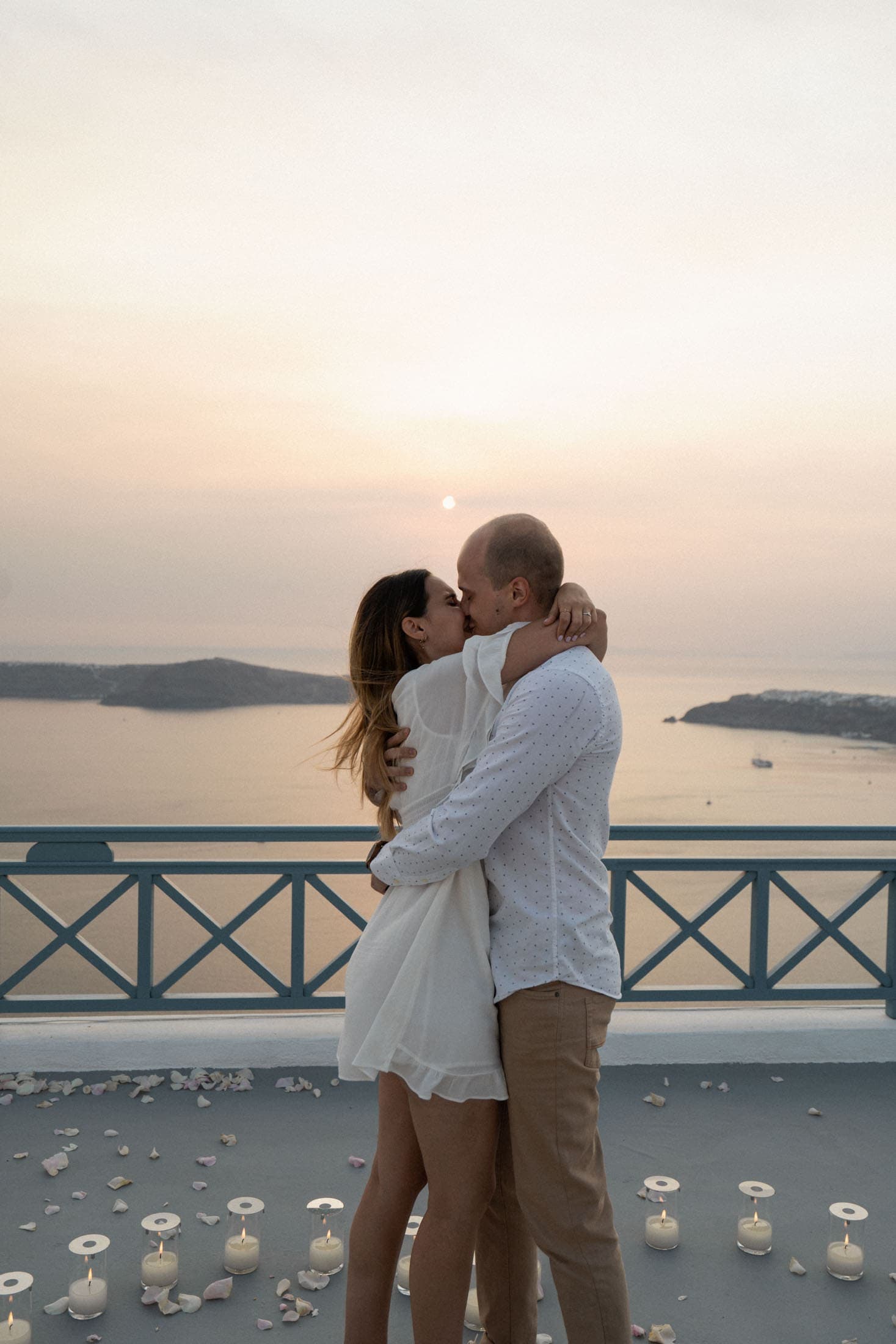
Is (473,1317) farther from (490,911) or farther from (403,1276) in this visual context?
(490,911)

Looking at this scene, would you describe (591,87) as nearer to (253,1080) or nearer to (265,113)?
(265,113)

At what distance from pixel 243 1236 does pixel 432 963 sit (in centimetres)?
132

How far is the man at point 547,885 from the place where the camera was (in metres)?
1.62

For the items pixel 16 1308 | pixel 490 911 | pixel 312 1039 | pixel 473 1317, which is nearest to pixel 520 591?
pixel 490 911

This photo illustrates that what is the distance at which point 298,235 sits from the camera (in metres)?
5.64

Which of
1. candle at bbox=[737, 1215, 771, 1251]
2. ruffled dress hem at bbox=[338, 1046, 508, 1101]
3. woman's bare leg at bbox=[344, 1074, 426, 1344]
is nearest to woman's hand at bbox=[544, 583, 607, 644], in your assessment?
ruffled dress hem at bbox=[338, 1046, 508, 1101]

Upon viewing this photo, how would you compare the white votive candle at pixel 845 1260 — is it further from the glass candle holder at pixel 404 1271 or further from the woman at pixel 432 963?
the woman at pixel 432 963

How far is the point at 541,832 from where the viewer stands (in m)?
1.71

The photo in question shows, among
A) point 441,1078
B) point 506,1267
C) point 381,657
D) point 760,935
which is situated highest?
point 381,657

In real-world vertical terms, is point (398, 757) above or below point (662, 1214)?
above

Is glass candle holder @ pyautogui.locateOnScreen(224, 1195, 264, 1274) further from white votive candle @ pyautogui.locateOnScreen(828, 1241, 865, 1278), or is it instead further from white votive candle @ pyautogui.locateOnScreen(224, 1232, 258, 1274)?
white votive candle @ pyautogui.locateOnScreen(828, 1241, 865, 1278)

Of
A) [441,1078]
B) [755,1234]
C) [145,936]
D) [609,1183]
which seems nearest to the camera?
[441,1078]

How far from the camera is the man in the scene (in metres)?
1.62

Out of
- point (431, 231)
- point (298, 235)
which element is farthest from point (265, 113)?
point (431, 231)
